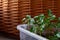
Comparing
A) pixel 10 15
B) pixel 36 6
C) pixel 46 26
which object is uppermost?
pixel 36 6

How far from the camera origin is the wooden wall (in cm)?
344

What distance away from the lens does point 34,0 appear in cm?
349

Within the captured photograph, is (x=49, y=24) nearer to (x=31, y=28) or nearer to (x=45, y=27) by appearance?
(x=45, y=27)

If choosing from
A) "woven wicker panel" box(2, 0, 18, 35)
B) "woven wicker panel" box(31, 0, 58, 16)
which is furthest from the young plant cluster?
"woven wicker panel" box(2, 0, 18, 35)

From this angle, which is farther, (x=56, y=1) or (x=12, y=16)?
(x=12, y=16)

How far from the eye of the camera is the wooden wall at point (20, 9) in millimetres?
3439

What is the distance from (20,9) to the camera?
3.56 meters

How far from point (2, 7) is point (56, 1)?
4.83ft

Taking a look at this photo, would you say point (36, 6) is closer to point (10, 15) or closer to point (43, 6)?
point (43, 6)

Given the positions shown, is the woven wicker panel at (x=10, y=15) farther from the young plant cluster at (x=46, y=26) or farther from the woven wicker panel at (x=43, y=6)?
the young plant cluster at (x=46, y=26)

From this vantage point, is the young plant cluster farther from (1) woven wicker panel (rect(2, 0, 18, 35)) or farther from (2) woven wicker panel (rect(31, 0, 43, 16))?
(1) woven wicker panel (rect(2, 0, 18, 35))

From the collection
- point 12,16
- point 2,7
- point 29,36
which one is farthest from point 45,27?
point 2,7

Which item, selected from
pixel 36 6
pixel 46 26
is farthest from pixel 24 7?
pixel 46 26

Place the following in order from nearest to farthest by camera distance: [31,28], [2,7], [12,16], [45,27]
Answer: [45,27] < [31,28] < [12,16] < [2,7]
